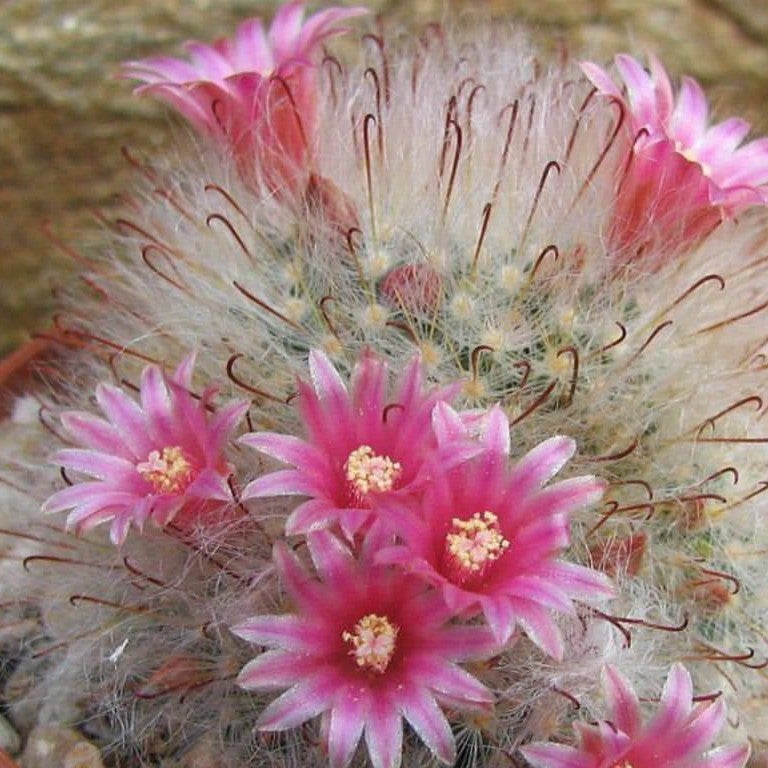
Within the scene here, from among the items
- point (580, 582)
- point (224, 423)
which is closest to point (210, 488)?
point (224, 423)

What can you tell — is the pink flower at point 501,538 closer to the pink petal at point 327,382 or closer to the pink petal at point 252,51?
the pink petal at point 327,382

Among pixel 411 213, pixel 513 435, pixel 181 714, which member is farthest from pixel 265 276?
pixel 181 714

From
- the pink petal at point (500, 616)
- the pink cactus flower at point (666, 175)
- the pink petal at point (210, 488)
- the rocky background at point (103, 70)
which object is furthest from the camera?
the rocky background at point (103, 70)

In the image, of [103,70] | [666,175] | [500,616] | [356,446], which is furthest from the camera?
[103,70]

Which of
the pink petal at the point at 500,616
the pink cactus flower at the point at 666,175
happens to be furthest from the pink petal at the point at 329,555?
the pink cactus flower at the point at 666,175

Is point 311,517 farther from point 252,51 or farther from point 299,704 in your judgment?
point 252,51

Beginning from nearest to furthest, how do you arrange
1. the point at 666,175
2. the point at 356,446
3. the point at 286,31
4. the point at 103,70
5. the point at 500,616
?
the point at 500,616 < the point at 356,446 < the point at 666,175 < the point at 286,31 < the point at 103,70
